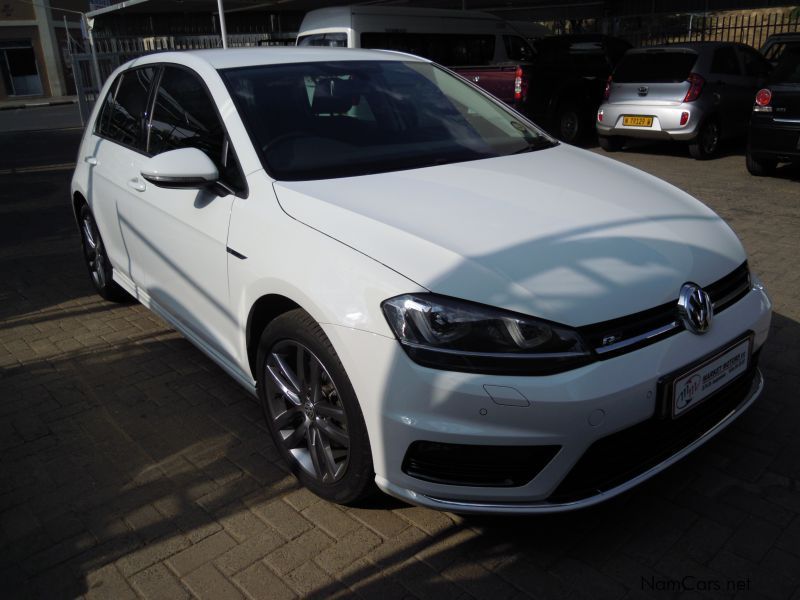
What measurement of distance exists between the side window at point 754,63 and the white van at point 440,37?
10.9 ft

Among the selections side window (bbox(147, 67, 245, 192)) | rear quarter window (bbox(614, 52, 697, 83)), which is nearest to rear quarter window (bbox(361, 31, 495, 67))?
rear quarter window (bbox(614, 52, 697, 83))

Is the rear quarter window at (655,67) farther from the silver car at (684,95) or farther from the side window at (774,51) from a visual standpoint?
the side window at (774,51)

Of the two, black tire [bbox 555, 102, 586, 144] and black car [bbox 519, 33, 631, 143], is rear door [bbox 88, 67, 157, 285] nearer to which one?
black car [bbox 519, 33, 631, 143]

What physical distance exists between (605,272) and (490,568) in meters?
1.10

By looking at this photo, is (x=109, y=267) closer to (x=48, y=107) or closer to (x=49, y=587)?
(x=49, y=587)

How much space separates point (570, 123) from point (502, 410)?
442 inches

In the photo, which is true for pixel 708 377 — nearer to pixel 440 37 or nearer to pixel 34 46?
pixel 440 37

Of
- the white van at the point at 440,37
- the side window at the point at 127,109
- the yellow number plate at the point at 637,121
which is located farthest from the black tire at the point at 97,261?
the yellow number plate at the point at 637,121

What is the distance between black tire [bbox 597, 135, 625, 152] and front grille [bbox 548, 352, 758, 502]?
948 cm

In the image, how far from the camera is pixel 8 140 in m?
16.3

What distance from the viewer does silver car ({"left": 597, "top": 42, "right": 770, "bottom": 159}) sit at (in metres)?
9.84

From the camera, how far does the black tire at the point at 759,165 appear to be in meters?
8.61

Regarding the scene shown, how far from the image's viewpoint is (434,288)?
2.22m

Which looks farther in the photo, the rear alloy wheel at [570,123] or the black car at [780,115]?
the rear alloy wheel at [570,123]
